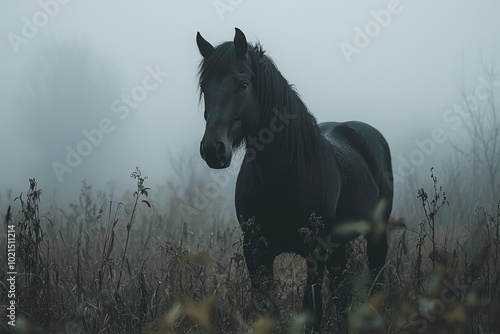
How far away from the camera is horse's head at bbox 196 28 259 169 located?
3.53m

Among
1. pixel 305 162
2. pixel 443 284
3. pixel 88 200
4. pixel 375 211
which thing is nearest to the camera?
pixel 443 284

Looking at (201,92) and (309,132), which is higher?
(201,92)

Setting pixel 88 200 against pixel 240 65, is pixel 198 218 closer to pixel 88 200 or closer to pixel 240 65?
pixel 88 200

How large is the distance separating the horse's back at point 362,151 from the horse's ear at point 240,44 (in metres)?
1.40

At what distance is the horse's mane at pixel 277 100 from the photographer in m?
3.76

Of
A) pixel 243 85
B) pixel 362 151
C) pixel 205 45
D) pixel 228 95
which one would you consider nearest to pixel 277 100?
pixel 243 85

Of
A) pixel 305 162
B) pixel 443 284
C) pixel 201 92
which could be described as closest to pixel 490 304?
pixel 443 284

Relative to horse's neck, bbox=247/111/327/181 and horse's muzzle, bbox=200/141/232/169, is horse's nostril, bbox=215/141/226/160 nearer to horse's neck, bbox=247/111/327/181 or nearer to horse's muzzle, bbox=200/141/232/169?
→ horse's muzzle, bbox=200/141/232/169

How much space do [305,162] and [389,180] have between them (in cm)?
210

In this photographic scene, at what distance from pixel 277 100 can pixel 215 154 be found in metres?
0.78

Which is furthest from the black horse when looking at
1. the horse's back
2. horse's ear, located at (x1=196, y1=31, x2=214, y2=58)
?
the horse's back

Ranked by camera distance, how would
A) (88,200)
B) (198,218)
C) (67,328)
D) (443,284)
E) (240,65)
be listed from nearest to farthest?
(443,284) < (67,328) < (240,65) < (88,200) < (198,218)

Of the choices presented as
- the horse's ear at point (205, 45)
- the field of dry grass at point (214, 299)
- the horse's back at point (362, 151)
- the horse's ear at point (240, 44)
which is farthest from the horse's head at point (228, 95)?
the horse's back at point (362, 151)

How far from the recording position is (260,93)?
3.89m
